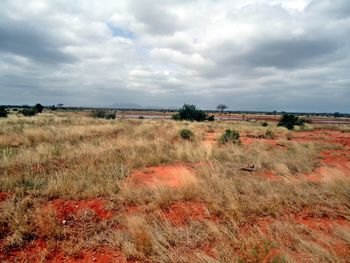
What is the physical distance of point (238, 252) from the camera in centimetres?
375

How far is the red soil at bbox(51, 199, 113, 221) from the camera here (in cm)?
502

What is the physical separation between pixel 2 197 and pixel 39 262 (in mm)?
2757

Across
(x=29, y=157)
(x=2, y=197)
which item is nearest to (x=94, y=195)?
(x=2, y=197)

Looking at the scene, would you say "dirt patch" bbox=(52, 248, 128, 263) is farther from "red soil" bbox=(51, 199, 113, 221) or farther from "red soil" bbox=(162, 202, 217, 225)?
"red soil" bbox=(162, 202, 217, 225)

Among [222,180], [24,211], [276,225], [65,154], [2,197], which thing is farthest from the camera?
[65,154]

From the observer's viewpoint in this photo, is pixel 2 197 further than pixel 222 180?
No

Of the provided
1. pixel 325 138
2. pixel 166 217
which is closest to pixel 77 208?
pixel 166 217

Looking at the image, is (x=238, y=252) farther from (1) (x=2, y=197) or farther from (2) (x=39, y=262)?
(1) (x=2, y=197)

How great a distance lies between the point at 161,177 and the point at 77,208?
9.48 feet

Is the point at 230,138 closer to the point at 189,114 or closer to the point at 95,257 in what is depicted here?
Result: the point at 95,257

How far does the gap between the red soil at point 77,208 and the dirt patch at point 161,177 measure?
118 cm

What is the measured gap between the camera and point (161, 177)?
25.1 feet

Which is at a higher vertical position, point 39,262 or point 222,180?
point 222,180

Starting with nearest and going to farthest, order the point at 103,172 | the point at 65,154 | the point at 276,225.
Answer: the point at 276,225 → the point at 103,172 → the point at 65,154
